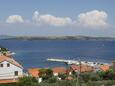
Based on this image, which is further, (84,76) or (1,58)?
(1,58)

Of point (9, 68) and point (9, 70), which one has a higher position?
point (9, 68)

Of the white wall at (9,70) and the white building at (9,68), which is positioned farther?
the white building at (9,68)

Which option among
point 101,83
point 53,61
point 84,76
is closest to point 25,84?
point 101,83

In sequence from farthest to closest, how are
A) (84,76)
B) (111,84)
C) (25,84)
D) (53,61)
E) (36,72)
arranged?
(53,61) → (36,72) → (84,76) → (111,84) → (25,84)

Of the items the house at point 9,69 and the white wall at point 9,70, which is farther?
the house at point 9,69

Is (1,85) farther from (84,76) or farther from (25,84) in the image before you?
(84,76)

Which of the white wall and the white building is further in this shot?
the white building

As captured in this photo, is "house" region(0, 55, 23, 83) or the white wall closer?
the white wall

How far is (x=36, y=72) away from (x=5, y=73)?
1144 centimetres

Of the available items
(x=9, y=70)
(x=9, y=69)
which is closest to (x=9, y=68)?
(x=9, y=69)

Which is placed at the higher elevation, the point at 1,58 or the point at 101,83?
the point at 1,58

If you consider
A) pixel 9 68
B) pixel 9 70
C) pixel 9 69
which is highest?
pixel 9 68

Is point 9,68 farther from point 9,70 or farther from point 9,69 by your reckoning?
point 9,70

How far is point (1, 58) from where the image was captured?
45562 millimetres
